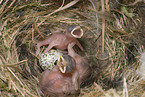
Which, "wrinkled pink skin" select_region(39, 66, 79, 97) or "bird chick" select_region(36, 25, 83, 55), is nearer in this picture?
"wrinkled pink skin" select_region(39, 66, 79, 97)

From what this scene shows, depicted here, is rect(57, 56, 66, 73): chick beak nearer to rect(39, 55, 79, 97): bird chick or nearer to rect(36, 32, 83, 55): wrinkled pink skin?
rect(39, 55, 79, 97): bird chick

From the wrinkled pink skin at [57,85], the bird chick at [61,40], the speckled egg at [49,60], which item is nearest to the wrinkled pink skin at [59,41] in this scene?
the bird chick at [61,40]

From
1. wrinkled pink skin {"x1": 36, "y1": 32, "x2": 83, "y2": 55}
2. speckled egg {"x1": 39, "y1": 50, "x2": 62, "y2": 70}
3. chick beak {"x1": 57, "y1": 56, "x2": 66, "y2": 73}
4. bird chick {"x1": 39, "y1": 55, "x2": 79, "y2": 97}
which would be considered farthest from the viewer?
wrinkled pink skin {"x1": 36, "y1": 32, "x2": 83, "y2": 55}

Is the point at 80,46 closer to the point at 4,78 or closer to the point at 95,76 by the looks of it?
the point at 95,76

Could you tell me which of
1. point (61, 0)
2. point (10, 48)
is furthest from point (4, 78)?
point (61, 0)

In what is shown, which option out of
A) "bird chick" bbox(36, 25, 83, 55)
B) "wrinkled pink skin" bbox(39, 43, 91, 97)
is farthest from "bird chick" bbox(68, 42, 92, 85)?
"bird chick" bbox(36, 25, 83, 55)

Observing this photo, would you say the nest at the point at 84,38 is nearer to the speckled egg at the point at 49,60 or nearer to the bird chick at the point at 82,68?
the bird chick at the point at 82,68
